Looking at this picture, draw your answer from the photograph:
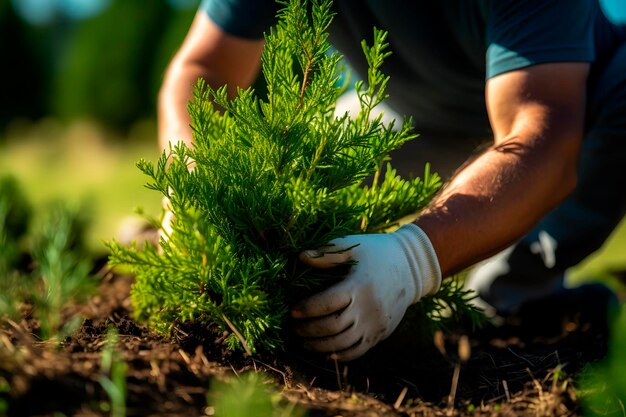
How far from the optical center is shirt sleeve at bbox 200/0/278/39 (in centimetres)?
305

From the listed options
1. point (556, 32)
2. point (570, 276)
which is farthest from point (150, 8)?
point (556, 32)

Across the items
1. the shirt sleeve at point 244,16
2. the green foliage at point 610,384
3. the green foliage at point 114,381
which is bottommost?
the green foliage at point 610,384

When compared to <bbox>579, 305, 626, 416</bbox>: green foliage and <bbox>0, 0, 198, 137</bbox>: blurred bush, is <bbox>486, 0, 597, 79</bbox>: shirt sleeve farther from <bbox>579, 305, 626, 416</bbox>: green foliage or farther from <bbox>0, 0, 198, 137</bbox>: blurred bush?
<bbox>0, 0, 198, 137</bbox>: blurred bush

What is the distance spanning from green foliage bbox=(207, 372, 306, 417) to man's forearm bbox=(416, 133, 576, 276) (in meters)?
0.73

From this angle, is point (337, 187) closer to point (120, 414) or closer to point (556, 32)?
point (120, 414)

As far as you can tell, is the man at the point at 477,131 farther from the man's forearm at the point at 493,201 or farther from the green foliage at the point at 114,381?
the green foliage at the point at 114,381

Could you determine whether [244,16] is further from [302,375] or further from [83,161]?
[83,161]

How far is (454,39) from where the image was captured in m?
3.04

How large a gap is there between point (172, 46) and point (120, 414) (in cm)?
1573

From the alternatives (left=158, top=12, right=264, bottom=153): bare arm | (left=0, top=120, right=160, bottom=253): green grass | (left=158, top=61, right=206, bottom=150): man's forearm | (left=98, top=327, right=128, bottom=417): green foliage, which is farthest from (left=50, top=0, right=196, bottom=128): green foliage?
(left=98, top=327, right=128, bottom=417): green foliage

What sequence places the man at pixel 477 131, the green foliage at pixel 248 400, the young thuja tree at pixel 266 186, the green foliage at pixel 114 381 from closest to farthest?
the green foliage at pixel 248 400 → the green foliage at pixel 114 381 → the young thuja tree at pixel 266 186 → the man at pixel 477 131

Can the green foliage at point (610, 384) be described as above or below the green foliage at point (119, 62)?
below

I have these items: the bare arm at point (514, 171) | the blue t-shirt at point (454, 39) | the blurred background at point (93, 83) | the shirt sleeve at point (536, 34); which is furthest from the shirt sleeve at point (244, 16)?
the blurred background at point (93, 83)

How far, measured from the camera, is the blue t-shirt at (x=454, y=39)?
239 cm
